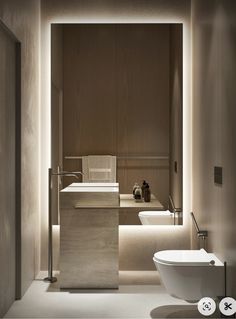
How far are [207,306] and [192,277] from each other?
252 millimetres

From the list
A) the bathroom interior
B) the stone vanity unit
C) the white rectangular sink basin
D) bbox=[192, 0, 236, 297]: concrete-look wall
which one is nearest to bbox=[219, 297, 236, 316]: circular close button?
bbox=[192, 0, 236, 297]: concrete-look wall

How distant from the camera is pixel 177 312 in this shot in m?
3.56

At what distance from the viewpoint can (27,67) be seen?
4012mm

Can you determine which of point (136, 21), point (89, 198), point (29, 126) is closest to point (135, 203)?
point (89, 198)

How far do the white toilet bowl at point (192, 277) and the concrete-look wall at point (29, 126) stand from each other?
3.78 ft

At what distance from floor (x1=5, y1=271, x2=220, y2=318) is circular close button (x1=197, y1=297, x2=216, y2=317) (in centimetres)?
8

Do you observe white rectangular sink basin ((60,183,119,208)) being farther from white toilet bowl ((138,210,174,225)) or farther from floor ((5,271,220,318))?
floor ((5,271,220,318))

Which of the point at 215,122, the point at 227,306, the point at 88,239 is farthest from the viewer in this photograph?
the point at 88,239

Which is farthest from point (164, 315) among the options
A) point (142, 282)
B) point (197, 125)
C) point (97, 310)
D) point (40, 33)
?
point (40, 33)

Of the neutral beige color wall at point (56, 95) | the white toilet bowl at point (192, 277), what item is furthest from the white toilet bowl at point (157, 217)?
the white toilet bowl at point (192, 277)

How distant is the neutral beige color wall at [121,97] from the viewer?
4504 mm

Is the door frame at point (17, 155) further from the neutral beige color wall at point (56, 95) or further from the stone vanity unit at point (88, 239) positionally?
the neutral beige color wall at point (56, 95)

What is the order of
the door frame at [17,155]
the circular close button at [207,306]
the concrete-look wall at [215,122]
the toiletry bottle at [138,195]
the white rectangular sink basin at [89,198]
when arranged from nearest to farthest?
the concrete-look wall at [215,122] < the circular close button at [207,306] < the door frame at [17,155] < the white rectangular sink basin at [89,198] < the toiletry bottle at [138,195]

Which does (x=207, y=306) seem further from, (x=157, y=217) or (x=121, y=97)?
(x=121, y=97)
